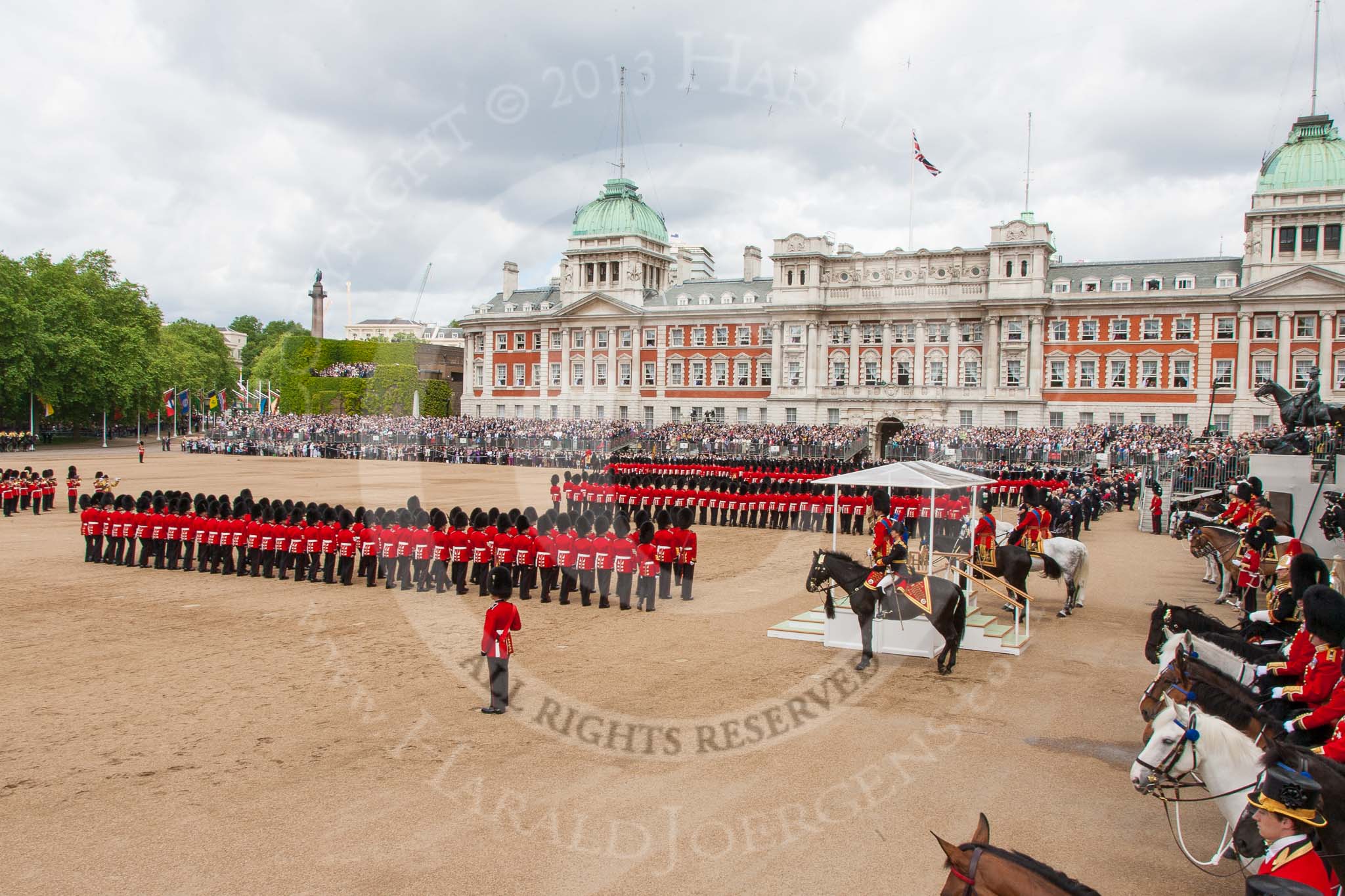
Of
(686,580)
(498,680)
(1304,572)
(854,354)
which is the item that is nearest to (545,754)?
(498,680)

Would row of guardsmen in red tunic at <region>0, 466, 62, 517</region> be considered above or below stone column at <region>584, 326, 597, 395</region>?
below

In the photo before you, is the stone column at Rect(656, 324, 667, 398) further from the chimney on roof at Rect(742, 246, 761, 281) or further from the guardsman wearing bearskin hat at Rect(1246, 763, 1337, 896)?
the guardsman wearing bearskin hat at Rect(1246, 763, 1337, 896)

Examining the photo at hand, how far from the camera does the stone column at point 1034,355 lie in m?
50.5

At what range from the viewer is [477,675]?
10.2 meters

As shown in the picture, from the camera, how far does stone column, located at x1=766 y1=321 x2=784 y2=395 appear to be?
56.6 meters

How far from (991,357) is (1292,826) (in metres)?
50.3

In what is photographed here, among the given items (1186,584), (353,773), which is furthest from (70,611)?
(1186,584)

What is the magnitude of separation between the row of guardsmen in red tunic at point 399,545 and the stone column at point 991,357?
3877 cm

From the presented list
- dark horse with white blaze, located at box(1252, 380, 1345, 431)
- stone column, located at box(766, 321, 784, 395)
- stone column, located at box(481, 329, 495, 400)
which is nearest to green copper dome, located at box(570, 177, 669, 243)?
stone column, located at box(481, 329, 495, 400)

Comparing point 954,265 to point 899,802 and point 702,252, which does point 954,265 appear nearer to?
point 702,252

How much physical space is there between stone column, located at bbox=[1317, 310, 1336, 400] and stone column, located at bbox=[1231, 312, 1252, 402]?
9.60 feet

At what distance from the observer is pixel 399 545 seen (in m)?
15.3

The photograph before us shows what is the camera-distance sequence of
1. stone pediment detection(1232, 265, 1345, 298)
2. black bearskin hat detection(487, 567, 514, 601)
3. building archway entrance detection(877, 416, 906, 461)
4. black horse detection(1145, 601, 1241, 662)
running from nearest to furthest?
black horse detection(1145, 601, 1241, 662), black bearskin hat detection(487, 567, 514, 601), stone pediment detection(1232, 265, 1345, 298), building archway entrance detection(877, 416, 906, 461)

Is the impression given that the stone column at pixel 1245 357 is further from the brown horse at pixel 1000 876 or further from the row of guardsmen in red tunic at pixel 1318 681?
the brown horse at pixel 1000 876
